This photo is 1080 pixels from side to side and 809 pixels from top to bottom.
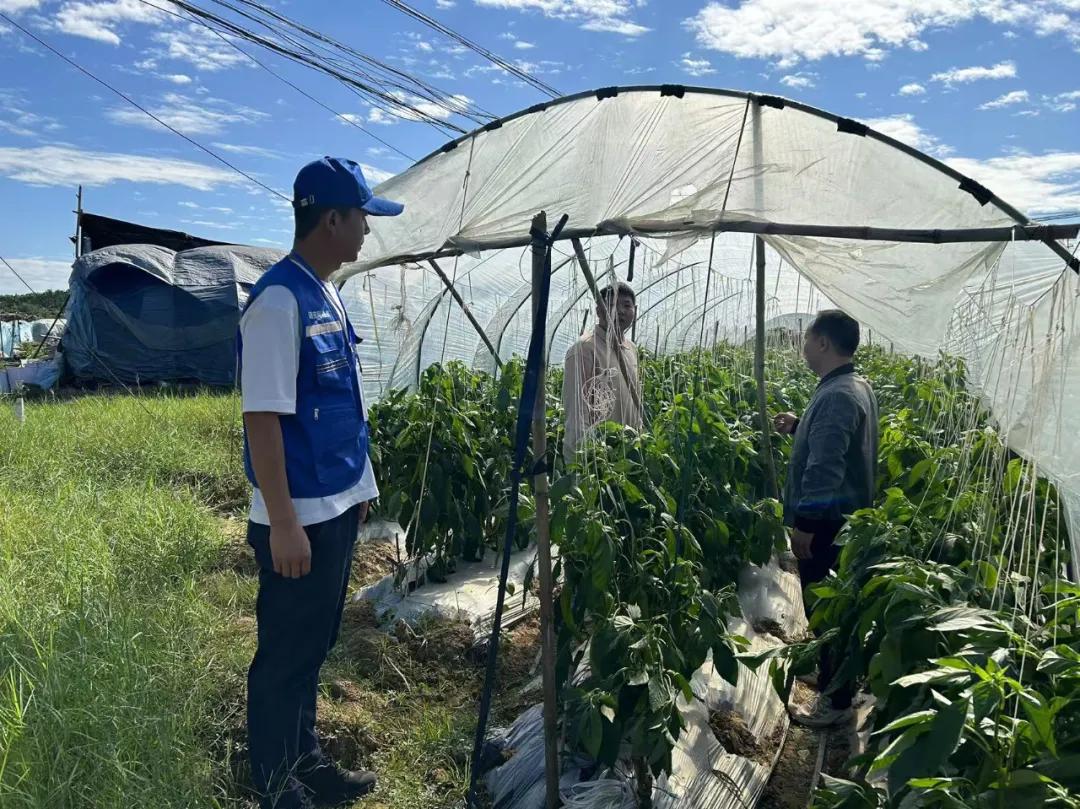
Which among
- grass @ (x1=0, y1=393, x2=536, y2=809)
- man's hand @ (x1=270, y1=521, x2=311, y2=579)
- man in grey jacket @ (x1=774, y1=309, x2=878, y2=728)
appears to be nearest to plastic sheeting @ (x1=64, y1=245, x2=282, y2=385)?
grass @ (x1=0, y1=393, x2=536, y2=809)

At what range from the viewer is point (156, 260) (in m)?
11.8

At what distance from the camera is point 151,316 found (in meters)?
11.6

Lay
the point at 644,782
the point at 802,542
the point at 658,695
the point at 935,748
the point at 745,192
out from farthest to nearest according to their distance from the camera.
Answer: the point at 802,542, the point at 745,192, the point at 644,782, the point at 658,695, the point at 935,748

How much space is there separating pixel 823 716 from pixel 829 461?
97 cm

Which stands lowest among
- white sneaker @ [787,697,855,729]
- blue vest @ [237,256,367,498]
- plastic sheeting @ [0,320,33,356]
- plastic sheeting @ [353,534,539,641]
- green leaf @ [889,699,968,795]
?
plastic sheeting @ [0,320,33,356]

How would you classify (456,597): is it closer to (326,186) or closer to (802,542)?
(802,542)

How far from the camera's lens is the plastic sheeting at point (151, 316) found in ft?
37.7

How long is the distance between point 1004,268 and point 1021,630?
0.97 metres

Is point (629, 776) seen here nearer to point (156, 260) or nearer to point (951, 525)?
point (951, 525)

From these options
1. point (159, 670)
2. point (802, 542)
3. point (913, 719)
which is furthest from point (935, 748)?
point (159, 670)

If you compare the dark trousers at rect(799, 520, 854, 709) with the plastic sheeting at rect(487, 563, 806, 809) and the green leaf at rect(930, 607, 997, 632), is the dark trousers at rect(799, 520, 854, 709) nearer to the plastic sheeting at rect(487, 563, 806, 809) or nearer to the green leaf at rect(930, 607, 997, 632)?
the plastic sheeting at rect(487, 563, 806, 809)

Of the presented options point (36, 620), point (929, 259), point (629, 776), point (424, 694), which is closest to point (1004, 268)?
point (929, 259)

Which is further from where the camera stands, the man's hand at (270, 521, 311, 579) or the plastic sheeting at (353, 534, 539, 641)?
the plastic sheeting at (353, 534, 539, 641)

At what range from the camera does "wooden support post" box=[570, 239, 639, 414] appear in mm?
2742
